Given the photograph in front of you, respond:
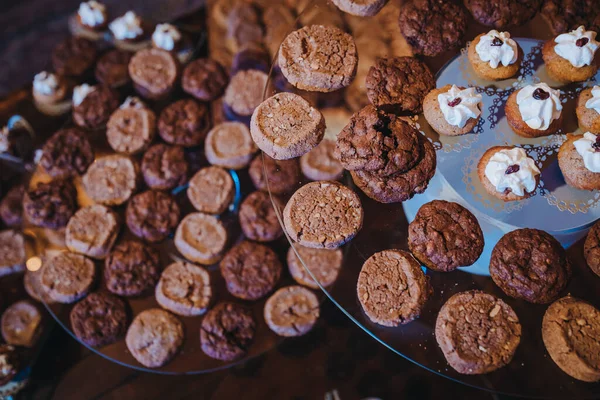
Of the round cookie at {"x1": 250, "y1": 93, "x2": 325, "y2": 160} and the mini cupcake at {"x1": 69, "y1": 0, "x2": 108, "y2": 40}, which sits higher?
the mini cupcake at {"x1": 69, "y1": 0, "x2": 108, "y2": 40}

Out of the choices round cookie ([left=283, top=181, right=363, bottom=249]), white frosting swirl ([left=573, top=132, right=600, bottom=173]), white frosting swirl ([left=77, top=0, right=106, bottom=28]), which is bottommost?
white frosting swirl ([left=573, top=132, right=600, bottom=173])

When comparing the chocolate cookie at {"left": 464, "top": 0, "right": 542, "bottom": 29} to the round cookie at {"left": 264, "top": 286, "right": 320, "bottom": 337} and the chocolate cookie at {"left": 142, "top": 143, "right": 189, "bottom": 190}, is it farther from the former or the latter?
the chocolate cookie at {"left": 142, "top": 143, "right": 189, "bottom": 190}

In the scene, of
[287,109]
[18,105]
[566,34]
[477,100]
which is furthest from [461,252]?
[18,105]

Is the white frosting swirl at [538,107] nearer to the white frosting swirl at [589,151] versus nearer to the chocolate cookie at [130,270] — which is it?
the white frosting swirl at [589,151]

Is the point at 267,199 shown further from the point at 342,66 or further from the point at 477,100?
the point at 477,100

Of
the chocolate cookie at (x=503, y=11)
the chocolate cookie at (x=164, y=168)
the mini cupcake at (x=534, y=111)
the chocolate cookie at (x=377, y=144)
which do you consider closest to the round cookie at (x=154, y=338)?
the chocolate cookie at (x=164, y=168)

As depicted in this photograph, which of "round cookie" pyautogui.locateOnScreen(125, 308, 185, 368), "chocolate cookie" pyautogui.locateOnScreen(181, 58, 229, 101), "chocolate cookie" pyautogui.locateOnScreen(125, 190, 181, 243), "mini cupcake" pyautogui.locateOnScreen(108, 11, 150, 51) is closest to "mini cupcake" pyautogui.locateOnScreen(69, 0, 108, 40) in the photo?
"mini cupcake" pyautogui.locateOnScreen(108, 11, 150, 51)
